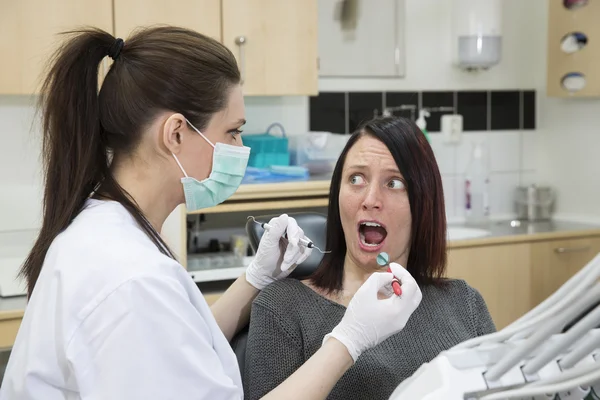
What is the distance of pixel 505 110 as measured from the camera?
4324 mm

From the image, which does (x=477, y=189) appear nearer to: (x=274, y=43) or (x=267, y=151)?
(x=267, y=151)

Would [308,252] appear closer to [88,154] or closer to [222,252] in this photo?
[88,154]

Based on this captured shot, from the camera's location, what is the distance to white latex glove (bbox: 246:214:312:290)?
1937 mm

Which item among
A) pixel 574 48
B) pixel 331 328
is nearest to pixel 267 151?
pixel 574 48

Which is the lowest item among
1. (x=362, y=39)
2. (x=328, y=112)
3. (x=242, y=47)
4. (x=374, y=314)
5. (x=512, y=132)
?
(x=374, y=314)

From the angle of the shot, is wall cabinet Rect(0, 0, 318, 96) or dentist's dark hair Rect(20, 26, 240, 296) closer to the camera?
dentist's dark hair Rect(20, 26, 240, 296)

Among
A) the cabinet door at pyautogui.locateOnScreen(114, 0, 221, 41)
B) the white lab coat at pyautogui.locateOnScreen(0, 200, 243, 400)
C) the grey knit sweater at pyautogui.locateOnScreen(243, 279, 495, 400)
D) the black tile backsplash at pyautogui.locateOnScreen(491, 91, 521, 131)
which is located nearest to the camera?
the white lab coat at pyautogui.locateOnScreen(0, 200, 243, 400)

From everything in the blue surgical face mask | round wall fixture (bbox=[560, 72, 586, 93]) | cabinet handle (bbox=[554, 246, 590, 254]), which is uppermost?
round wall fixture (bbox=[560, 72, 586, 93])

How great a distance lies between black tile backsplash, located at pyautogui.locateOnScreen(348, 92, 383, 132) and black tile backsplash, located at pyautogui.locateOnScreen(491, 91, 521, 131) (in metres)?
0.72

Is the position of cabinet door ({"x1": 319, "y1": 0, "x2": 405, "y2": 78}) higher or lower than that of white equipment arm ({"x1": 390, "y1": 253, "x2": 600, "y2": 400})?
higher

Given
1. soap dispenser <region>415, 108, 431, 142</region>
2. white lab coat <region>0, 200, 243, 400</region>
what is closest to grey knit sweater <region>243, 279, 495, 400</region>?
white lab coat <region>0, 200, 243, 400</region>

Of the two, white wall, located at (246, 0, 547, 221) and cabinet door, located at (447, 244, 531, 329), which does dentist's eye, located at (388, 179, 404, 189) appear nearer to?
cabinet door, located at (447, 244, 531, 329)

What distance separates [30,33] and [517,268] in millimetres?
2413

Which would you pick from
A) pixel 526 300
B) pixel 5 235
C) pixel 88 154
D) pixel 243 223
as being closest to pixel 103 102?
pixel 88 154
